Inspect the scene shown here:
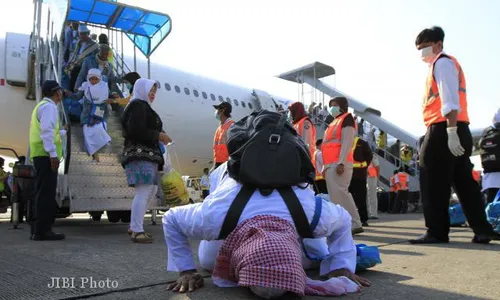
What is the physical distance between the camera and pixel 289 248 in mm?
1962

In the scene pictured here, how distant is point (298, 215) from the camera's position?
2248 mm

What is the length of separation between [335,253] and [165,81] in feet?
32.7

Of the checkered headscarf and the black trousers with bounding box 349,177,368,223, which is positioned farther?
the black trousers with bounding box 349,177,368,223

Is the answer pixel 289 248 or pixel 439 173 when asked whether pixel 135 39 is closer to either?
pixel 439 173

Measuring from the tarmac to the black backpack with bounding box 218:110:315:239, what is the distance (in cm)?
43

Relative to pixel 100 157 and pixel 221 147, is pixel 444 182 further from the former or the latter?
pixel 100 157

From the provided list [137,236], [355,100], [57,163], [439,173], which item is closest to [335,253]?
[439,173]

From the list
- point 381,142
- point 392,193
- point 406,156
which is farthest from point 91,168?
point 381,142

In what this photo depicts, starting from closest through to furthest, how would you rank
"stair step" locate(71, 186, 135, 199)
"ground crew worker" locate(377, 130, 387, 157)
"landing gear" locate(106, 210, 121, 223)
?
1. "stair step" locate(71, 186, 135, 199)
2. "landing gear" locate(106, 210, 121, 223)
3. "ground crew worker" locate(377, 130, 387, 157)

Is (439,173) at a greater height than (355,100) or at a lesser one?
lesser

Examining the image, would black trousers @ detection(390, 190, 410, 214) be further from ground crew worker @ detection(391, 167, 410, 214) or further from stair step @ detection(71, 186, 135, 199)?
stair step @ detection(71, 186, 135, 199)

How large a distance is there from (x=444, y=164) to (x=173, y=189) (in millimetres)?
3144

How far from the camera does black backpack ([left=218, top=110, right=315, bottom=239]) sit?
7.38ft

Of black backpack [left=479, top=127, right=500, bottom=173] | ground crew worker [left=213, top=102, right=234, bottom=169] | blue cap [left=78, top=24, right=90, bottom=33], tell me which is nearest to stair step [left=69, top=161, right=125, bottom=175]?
ground crew worker [left=213, top=102, right=234, bottom=169]
